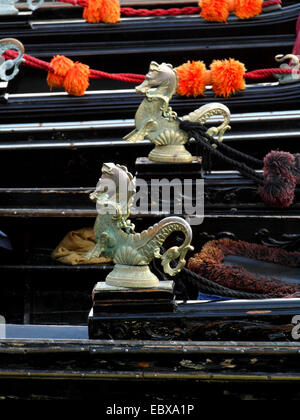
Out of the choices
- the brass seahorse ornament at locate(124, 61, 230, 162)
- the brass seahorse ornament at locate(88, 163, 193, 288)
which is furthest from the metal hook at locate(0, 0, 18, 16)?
the brass seahorse ornament at locate(88, 163, 193, 288)

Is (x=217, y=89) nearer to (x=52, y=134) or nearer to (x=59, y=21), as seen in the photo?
(x=52, y=134)

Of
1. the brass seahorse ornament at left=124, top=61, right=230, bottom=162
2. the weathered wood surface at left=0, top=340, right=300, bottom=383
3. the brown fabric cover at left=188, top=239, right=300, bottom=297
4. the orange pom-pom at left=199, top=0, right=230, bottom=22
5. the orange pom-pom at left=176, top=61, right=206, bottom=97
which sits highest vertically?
the orange pom-pom at left=199, top=0, right=230, bottom=22

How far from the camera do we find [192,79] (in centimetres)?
320

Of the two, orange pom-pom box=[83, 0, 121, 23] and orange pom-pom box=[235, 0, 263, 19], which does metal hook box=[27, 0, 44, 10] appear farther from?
orange pom-pom box=[235, 0, 263, 19]

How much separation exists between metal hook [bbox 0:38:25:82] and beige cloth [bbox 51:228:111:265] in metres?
0.64

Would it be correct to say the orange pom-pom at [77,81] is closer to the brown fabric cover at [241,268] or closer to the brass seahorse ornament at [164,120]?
the brass seahorse ornament at [164,120]

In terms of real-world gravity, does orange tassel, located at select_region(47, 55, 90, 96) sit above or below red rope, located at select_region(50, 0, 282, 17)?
below

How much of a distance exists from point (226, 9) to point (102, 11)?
0.49m

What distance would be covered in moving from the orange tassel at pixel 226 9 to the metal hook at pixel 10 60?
2.72 ft

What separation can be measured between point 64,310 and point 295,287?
3.07 ft

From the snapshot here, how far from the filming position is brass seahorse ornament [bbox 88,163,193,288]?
6.46ft

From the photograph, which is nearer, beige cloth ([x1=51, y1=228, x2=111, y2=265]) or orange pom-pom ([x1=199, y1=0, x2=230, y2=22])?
beige cloth ([x1=51, y1=228, x2=111, y2=265])

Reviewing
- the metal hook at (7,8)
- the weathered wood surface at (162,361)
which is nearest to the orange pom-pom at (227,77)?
→ the metal hook at (7,8)

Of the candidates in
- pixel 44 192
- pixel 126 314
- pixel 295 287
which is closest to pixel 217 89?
pixel 44 192
